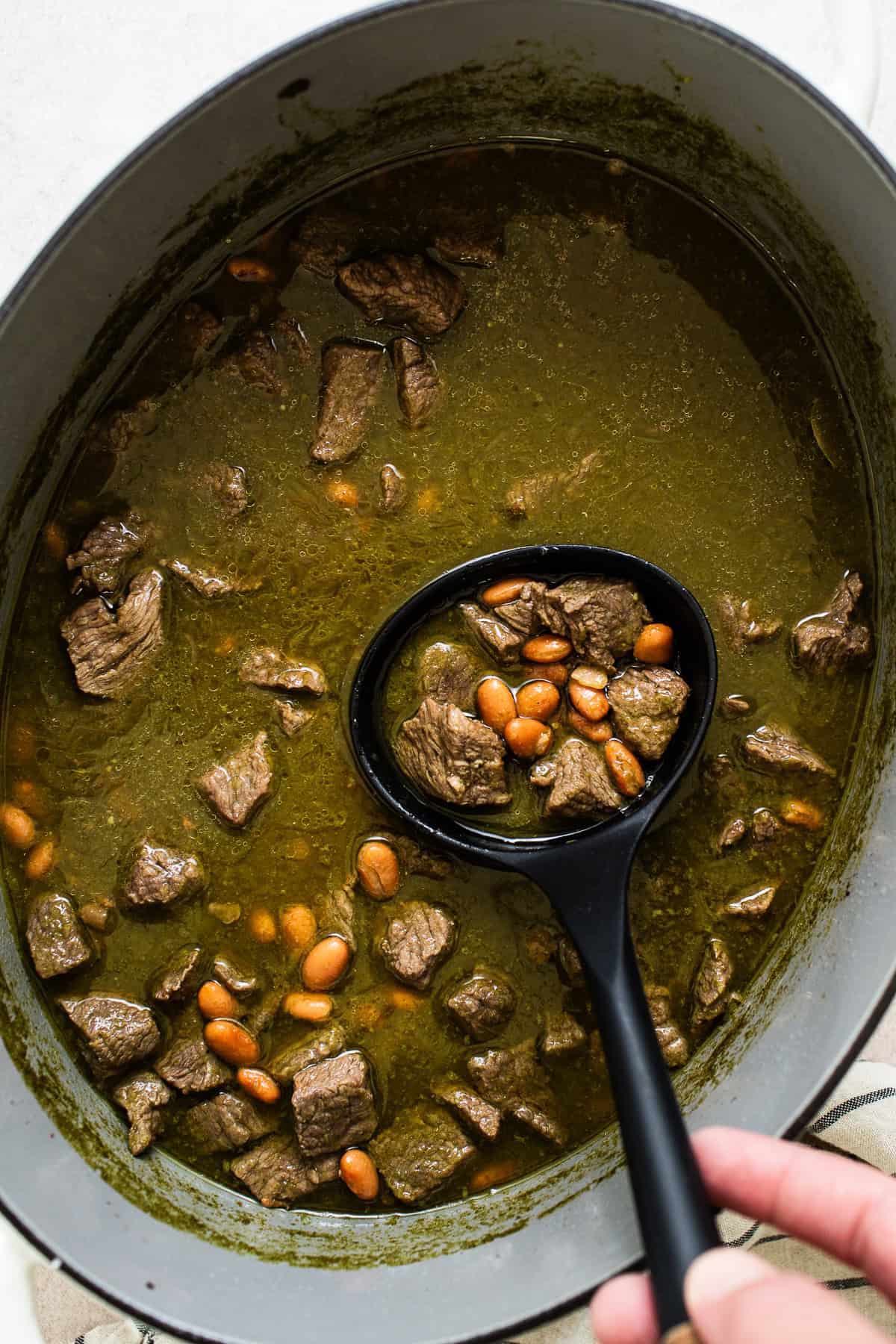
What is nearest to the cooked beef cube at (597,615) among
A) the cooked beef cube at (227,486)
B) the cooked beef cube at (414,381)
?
the cooked beef cube at (414,381)

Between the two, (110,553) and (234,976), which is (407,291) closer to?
(110,553)

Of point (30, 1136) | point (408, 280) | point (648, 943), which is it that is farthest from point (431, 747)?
point (30, 1136)

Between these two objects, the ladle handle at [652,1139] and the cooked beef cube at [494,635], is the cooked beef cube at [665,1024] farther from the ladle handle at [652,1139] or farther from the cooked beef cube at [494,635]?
the cooked beef cube at [494,635]

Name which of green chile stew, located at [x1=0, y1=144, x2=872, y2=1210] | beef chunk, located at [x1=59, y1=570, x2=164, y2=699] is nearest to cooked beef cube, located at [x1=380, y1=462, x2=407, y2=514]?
green chile stew, located at [x1=0, y1=144, x2=872, y2=1210]

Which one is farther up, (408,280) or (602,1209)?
(408,280)

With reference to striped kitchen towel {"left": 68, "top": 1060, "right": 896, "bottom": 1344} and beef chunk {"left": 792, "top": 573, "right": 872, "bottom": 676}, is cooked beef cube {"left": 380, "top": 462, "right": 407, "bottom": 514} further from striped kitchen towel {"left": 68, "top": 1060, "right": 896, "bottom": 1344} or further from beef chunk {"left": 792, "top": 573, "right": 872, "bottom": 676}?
striped kitchen towel {"left": 68, "top": 1060, "right": 896, "bottom": 1344}

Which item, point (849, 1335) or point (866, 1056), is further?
point (866, 1056)

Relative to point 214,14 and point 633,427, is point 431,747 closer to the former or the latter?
point 633,427
